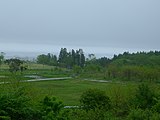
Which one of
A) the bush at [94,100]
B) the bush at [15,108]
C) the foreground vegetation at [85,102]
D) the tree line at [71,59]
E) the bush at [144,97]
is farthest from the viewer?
the tree line at [71,59]

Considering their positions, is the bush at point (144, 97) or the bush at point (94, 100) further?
the bush at point (144, 97)

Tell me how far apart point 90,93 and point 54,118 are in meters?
13.1

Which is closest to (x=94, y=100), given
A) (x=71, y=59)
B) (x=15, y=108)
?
(x=15, y=108)

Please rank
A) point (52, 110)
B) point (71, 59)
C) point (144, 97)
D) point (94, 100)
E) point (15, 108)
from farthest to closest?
point (71, 59), point (144, 97), point (94, 100), point (52, 110), point (15, 108)

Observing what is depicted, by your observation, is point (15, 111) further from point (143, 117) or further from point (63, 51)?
point (63, 51)

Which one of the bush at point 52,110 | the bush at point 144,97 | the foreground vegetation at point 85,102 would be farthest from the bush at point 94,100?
the bush at point 52,110

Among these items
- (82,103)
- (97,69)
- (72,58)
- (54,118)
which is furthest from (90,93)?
(72,58)

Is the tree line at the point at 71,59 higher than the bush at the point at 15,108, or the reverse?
the tree line at the point at 71,59

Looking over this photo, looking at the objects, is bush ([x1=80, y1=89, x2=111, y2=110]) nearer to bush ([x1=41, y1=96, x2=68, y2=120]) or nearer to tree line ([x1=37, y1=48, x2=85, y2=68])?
bush ([x1=41, y1=96, x2=68, y2=120])

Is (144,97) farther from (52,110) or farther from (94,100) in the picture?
(52,110)

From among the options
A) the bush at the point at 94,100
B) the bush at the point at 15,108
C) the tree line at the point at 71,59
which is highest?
the tree line at the point at 71,59

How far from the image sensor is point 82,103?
3009 centimetres

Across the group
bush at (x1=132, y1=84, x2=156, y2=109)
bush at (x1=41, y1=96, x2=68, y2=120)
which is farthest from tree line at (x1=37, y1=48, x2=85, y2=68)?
bush at (x1=41, y1=96, x2=68, y2=120)

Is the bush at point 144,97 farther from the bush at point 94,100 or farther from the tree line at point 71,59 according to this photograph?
the tree line at point 71,59
